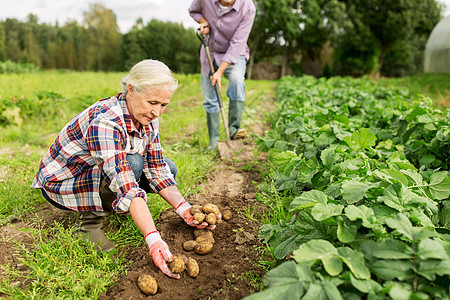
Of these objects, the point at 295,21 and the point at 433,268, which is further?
the point at 295,21

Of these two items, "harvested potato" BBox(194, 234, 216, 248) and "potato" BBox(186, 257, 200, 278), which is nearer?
"potato" BBox(186, 257, 200, 278)

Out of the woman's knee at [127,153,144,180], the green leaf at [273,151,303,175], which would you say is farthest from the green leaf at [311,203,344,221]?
the woman's knee at [127,153,144,180]

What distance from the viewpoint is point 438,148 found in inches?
105

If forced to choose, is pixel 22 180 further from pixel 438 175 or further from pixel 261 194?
pixel 438 175

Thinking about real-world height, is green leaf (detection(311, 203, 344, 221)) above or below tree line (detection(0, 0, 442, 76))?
below

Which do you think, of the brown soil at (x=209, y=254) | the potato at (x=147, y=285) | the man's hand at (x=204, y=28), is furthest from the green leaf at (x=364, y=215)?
the man's hand at (x=204, y=28)

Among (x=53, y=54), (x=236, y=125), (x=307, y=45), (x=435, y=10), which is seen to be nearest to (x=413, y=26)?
(x=435, y=10)

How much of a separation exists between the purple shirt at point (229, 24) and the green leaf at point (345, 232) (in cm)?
288

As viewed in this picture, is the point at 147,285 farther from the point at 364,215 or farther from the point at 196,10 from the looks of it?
the point at 196,10

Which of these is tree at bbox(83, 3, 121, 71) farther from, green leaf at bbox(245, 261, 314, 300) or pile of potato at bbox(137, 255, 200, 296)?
green leaf at bbox(245, 261, 314, 300)

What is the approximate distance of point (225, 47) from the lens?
4102 mm

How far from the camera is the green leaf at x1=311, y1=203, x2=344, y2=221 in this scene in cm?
132

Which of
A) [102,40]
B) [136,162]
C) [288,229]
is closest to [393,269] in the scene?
[288,229]

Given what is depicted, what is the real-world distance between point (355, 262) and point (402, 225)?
23 cm
